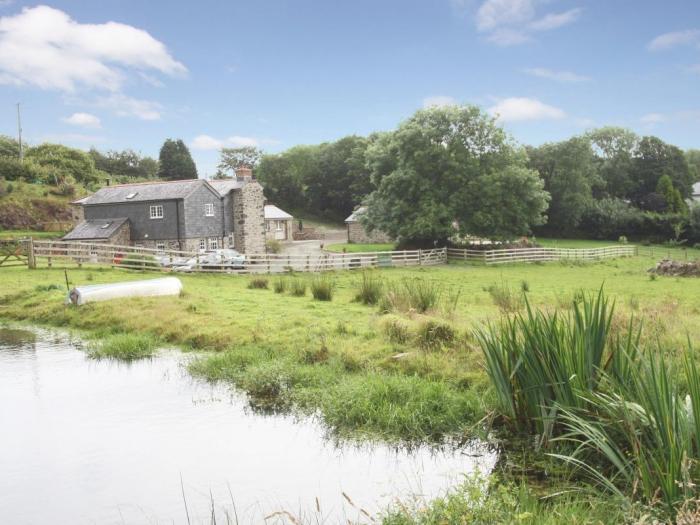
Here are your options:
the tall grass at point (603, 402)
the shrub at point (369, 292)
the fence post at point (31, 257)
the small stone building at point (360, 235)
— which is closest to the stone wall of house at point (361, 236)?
the small stone building at point (360, 235)

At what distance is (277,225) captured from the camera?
66000 mm

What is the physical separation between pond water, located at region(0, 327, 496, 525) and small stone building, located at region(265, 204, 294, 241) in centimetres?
5474

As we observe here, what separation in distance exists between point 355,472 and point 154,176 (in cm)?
9127

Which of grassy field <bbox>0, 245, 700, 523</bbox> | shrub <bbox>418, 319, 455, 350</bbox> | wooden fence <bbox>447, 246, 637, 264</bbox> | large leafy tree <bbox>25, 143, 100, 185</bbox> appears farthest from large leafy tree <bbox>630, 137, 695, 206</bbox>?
shrub <bbox>418, 319, 455, 350</bbox>

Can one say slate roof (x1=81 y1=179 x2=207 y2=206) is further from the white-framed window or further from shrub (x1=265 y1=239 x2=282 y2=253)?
shrub (x1=265 y1=239 x2=282 y2=253)

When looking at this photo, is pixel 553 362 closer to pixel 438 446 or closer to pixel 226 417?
pixel 438 446

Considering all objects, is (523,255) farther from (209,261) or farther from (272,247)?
(272,247)

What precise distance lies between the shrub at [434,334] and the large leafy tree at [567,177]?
53956 mm

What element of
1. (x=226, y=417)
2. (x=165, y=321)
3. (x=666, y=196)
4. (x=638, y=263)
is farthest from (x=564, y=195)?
(x=226, y=417)

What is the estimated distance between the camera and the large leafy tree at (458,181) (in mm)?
38750

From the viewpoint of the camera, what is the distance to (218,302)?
16625 millimetres

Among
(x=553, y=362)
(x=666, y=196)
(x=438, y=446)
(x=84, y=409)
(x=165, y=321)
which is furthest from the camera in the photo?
(x=666, y=196)

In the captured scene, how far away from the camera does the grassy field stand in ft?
25.2

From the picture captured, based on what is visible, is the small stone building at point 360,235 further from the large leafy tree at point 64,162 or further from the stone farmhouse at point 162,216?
the large leafy tree at point 64,162
